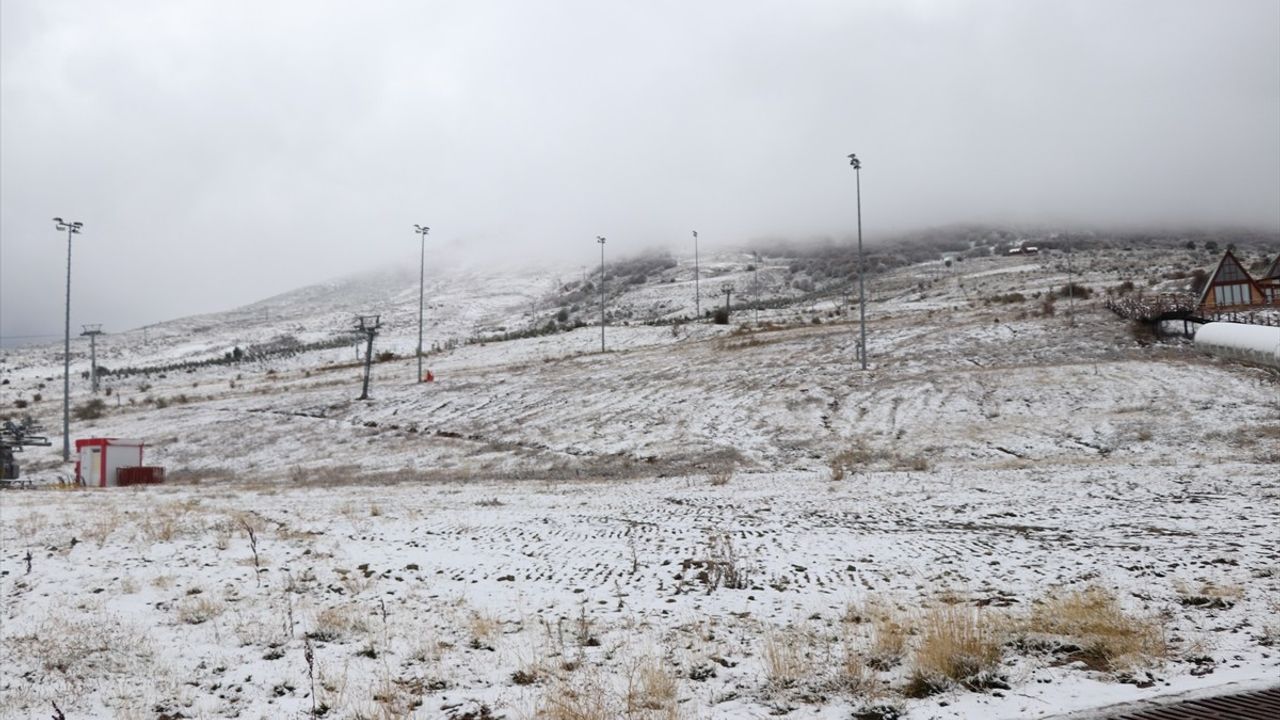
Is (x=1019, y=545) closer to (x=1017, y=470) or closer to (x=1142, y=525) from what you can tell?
(x=1142, y=525)

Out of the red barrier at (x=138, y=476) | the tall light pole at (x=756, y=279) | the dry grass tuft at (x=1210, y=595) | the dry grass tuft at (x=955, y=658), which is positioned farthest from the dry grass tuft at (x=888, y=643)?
the tall light pole at (x=756, y=279)

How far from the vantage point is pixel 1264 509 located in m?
12.7

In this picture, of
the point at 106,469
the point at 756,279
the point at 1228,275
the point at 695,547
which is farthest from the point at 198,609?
the point at 756,279

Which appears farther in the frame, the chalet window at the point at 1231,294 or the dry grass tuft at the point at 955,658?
the chalet window at the point at 1231,294

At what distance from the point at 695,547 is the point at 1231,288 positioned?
151 feet

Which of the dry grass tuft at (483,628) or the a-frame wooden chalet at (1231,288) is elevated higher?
the a-frame wooden chalet at (1231,288)

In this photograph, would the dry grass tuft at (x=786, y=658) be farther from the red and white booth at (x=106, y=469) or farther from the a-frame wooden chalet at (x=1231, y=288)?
the a-frame wooden chalet at (x=1231, y=288)

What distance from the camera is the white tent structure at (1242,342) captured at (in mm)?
31266

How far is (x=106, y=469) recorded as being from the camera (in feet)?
116

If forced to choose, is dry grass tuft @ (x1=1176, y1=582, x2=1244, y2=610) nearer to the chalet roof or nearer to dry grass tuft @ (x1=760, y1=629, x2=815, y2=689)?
dry grass tuft @ (x1=760, y1=629, x2=815, y2=689)

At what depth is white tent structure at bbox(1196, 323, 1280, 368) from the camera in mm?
→ 31266

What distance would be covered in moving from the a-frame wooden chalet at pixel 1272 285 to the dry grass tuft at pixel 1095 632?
4779 cm

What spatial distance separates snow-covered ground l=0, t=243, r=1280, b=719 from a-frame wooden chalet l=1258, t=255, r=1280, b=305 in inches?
384

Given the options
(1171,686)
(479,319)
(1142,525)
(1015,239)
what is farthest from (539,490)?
(1015,239)
